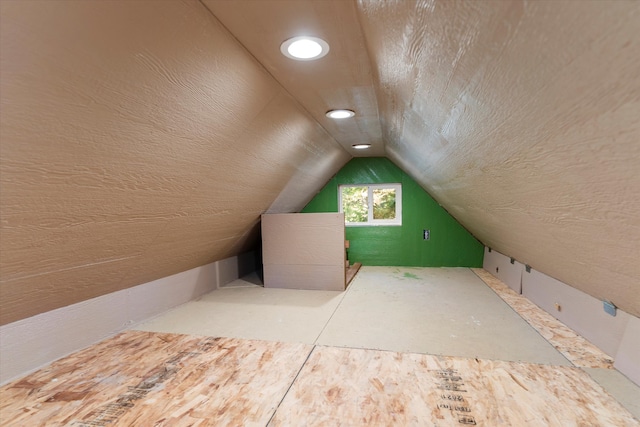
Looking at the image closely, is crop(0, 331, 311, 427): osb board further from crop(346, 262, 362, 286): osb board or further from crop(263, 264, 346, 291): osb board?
crop(346, 262, 362, 286): osb board

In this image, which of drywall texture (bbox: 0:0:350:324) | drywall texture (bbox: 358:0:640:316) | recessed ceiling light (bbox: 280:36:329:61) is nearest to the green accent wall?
drywall texture (bbox: 0:0:350:324)

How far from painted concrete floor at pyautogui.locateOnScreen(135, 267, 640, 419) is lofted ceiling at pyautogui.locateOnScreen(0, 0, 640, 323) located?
22.6 inches

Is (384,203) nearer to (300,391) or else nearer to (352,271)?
(352,271)

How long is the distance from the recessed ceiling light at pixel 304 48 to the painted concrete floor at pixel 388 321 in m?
1.96

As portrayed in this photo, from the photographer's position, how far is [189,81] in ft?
4.66

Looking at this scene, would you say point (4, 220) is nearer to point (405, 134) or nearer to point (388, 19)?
point (388, 19)

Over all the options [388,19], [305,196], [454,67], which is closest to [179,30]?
[388,19]

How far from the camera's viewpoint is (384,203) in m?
→ 5.50

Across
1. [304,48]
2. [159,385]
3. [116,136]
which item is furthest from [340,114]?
[159,385]

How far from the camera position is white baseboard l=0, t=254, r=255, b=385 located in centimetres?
192

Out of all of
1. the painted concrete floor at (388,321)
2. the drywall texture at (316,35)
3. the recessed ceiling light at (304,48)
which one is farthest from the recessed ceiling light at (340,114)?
the painted concrete floor at (388,321)

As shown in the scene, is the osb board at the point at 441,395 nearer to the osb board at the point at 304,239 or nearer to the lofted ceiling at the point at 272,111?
the lofted ceiling at the point at 272,111

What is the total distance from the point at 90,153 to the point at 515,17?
1.64 metres

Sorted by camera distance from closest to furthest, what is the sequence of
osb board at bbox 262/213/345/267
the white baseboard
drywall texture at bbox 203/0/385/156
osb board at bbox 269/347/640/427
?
drywall texture at bbox 203/0/385/156
osb board at bbox 269/347/640/427
the white baseboard
osb board at bbox 262/213/345/267
